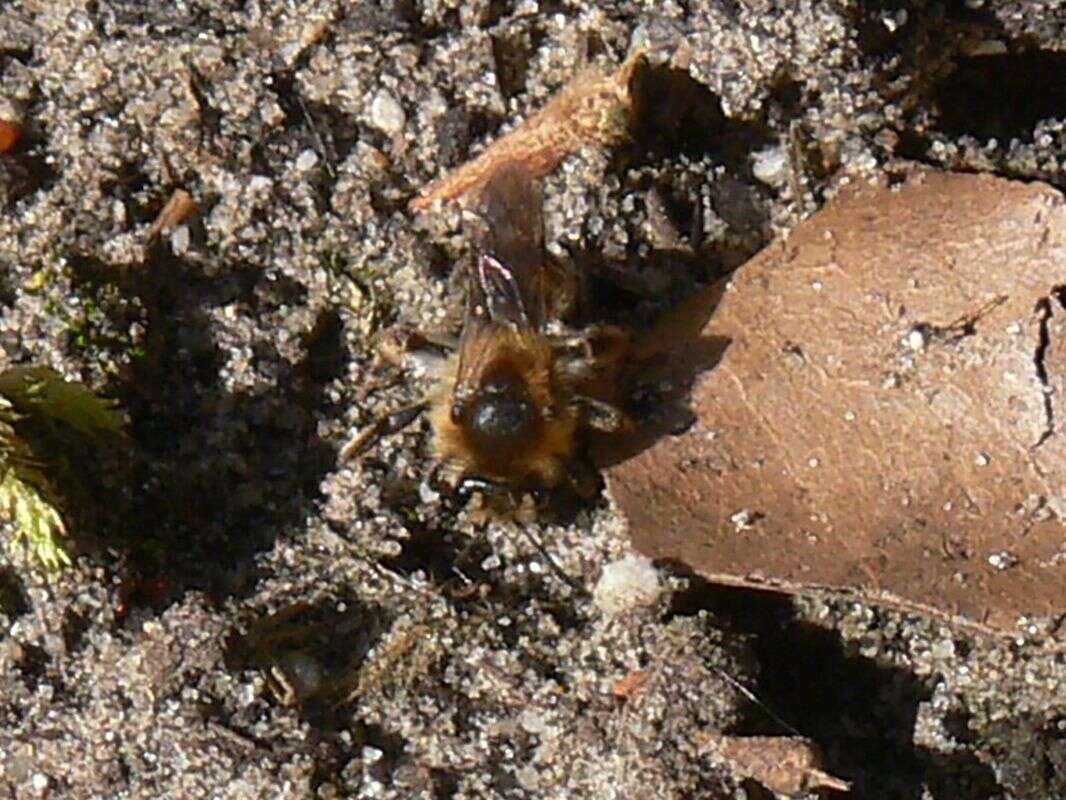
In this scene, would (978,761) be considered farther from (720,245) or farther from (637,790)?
(720,245)

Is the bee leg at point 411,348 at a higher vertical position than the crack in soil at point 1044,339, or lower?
lower

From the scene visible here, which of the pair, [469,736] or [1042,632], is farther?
[469,736]

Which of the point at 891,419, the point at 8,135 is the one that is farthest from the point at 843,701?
the point at 8,135

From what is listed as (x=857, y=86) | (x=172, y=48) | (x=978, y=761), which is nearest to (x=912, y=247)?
(x=857, y=86)

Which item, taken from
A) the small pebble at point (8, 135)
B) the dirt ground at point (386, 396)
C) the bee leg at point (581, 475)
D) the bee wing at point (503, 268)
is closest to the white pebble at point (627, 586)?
the dirt ground at point (386, 396)

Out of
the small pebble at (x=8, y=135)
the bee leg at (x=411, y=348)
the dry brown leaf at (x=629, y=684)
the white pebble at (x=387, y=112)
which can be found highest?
the white pebble at (x=387, y=112)

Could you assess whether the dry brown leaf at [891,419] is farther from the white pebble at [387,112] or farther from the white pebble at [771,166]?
the white pebble at [387,112]

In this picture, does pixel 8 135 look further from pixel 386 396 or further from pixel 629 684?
pixel 629 684

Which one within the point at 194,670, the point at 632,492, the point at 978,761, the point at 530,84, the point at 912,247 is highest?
the point at 530,84

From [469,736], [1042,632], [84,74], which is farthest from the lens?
[84,74]
